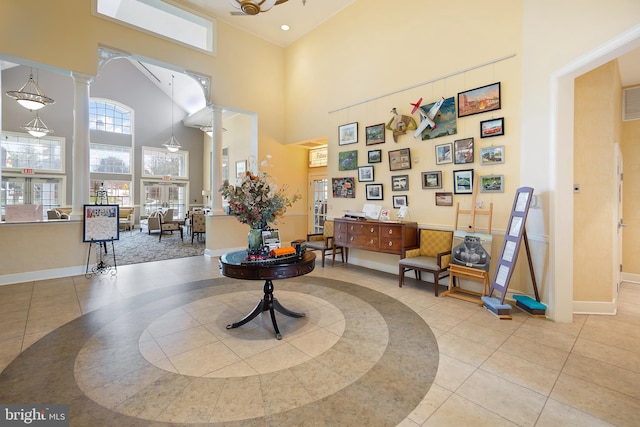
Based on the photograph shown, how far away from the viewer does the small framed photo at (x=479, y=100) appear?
3.95m

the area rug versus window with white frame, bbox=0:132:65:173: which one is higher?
window with white frame, bbox=0:132:65:173

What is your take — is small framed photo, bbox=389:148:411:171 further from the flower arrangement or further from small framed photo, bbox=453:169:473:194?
the flower arrangement

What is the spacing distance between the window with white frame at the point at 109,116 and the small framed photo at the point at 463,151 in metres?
14.0

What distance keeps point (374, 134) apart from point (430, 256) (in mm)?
2633

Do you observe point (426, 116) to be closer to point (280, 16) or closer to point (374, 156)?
point (374, 156)

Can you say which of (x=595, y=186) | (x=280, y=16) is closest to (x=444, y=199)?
(x=595, y=186)

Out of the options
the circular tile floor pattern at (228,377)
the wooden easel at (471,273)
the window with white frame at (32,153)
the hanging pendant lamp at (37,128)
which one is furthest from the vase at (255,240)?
the window with white frame at (32,153)

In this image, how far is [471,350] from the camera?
8.43 feet

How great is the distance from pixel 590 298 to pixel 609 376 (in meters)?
1.75

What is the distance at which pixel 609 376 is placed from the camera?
2.20 m

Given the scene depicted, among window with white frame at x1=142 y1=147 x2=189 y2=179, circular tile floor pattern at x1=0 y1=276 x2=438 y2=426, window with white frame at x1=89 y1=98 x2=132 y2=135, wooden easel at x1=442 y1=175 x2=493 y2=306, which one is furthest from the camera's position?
window with white frame at x1=142 y1=147 x2=189 y2=179

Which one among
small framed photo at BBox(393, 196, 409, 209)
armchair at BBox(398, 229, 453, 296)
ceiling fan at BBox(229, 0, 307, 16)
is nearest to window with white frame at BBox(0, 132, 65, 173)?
ceiling fan at BBox(229, 0, 307, 16)

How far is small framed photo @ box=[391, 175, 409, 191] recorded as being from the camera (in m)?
5.08

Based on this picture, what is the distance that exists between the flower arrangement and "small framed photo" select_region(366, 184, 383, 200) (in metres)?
2.97
